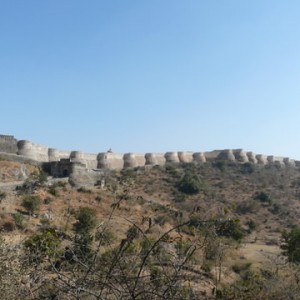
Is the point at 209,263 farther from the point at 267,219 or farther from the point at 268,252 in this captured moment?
the point at 267,219

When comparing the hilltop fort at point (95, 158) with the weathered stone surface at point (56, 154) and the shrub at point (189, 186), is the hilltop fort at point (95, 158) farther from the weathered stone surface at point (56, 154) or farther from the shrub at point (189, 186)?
the shrub at point (189, 186)

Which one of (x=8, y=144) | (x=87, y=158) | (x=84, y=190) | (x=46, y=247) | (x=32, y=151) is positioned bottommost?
(x=84, y=190)

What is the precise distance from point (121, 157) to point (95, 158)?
364 centimetres

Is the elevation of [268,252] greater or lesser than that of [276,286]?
lesser

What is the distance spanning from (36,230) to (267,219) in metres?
17.3

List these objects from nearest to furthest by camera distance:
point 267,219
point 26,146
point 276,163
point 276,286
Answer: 1. point 276,286
2. point 267,219
3. point 26,146
4. point 276,163

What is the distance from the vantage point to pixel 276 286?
10.0 metres

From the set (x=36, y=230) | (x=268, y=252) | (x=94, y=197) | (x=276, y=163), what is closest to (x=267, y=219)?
(x=268, y=252)

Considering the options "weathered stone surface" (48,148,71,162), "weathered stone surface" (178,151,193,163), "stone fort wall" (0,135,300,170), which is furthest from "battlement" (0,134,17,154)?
"weathered stone surface" (178,151,193,163)

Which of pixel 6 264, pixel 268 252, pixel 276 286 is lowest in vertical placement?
pixel 268 252

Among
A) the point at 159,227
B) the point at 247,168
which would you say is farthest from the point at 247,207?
the point at 247,168

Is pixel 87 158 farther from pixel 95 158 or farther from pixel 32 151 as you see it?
pixel 32 151

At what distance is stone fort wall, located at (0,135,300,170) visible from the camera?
32.7 m

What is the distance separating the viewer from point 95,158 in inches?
1542
